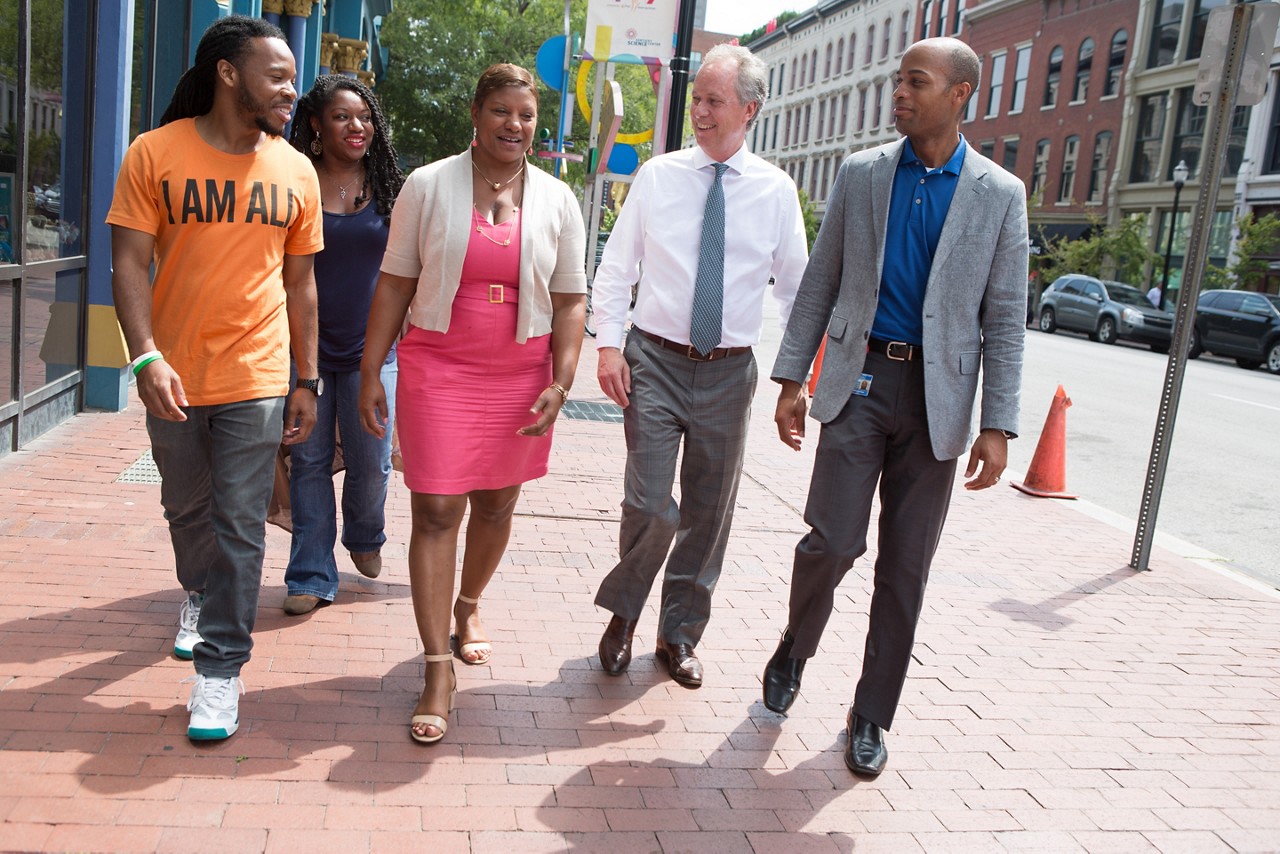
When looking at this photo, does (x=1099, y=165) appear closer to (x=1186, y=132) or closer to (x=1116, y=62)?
(x=1116, y=62)

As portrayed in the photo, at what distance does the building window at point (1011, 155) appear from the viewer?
46000 mm

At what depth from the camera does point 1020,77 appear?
46000mm

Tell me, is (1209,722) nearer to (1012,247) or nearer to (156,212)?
(1012,247)

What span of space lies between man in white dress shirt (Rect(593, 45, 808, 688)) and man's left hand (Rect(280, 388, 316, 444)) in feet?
3.15

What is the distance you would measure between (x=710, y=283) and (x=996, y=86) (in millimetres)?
47554

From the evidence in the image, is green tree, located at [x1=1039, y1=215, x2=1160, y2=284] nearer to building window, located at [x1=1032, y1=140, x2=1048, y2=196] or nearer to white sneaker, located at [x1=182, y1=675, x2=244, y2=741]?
building window, located at [x1=1032, y1=140, x2=1048, y2=196]

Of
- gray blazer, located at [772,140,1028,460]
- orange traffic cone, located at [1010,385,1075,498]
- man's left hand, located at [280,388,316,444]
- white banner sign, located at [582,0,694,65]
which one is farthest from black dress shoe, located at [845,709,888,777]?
white banner sign, located at [582,0,694,65]

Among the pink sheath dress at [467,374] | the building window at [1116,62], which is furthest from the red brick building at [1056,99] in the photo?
the pink sheath dress at [467,374]

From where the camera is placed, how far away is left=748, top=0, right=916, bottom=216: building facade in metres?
57.9

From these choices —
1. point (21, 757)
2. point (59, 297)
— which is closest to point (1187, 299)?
point (21, 757)

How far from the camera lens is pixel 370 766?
339cm

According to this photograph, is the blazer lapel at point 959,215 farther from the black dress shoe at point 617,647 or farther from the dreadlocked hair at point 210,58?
the dreadlocked hair at point 210,58

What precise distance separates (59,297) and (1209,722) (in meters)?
6.61

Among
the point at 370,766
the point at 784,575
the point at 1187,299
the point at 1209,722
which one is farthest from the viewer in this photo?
the point at 1187,299
